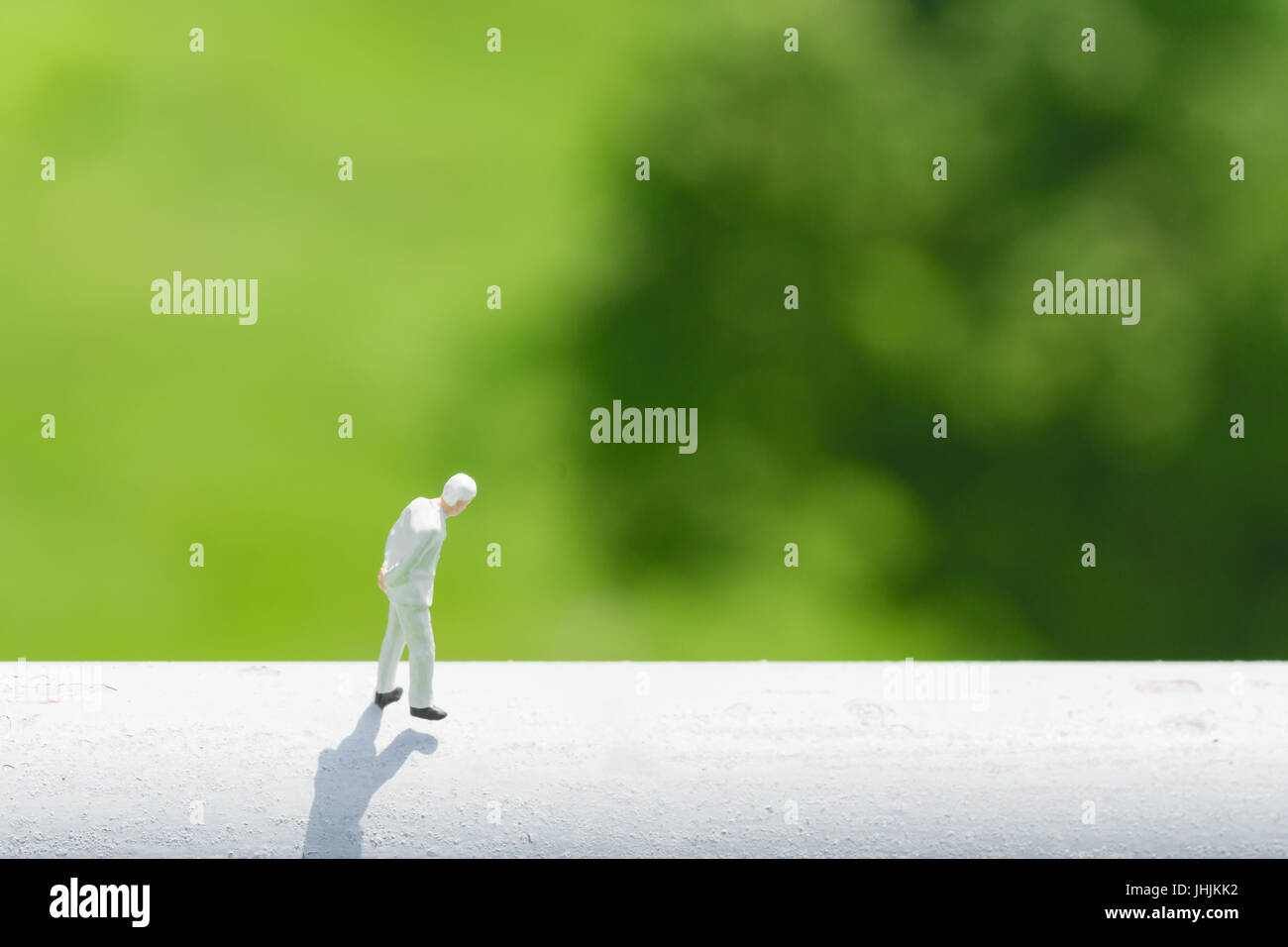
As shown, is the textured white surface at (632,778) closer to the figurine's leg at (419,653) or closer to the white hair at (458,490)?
the figurine's leg at (419,653)

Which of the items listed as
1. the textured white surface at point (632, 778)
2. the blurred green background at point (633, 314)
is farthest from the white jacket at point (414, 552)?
the blurred green background at point (633, 314)

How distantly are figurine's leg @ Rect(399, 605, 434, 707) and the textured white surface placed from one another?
0.23 feet

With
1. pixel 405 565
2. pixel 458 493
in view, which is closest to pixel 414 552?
pixel 405 565

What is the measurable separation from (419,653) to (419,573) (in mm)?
174

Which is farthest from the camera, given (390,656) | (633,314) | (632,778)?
(633,314)

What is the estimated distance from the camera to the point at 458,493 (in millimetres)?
2467

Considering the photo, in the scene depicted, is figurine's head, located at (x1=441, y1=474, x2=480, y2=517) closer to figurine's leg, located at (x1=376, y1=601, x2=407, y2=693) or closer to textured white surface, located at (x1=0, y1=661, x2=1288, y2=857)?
figurine's leg, located at (x1=376, y1=601, x2=407, y2=693)

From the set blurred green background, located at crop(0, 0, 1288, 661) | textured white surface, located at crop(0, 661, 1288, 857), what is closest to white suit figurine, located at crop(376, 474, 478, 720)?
textured white surface, located at crop(0, 661, 1288, 857)

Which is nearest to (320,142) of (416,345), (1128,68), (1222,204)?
(416,345)

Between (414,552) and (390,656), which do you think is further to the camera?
(390,656)

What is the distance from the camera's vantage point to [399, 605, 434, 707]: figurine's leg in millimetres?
2506

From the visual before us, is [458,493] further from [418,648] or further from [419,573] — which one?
[418,648]

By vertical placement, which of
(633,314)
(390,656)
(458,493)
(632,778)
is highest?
(633,314)

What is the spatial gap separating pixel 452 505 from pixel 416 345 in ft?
5.36
